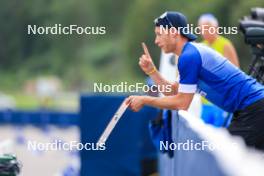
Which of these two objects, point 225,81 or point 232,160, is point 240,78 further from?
point 232,160

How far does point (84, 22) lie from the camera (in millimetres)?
65938

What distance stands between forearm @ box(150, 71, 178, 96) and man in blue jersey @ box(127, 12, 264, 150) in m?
0.29

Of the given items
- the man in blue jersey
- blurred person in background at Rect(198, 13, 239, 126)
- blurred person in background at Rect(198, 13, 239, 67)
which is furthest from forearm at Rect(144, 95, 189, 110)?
blurred person in background at Rect(198, 13, 239, 67)

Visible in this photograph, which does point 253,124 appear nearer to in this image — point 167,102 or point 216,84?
point 216,84

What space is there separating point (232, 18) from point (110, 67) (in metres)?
24.2

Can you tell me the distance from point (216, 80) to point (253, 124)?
490mm

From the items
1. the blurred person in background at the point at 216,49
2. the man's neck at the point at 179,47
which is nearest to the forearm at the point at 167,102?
the man's neck at the point at 179,47

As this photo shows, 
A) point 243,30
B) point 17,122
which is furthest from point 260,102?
point 17,122

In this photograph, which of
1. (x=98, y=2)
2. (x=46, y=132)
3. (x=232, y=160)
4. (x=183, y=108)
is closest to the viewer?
(x=232, y=160)

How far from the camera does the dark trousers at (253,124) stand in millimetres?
7523

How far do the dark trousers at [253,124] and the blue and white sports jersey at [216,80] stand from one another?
0.05 metres

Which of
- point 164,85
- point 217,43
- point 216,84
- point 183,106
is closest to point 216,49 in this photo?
point 217,43

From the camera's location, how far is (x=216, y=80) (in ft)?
24.7

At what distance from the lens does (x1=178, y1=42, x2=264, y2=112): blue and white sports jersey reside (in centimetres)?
736
